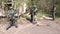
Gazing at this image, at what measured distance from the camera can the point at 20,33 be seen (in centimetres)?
1070

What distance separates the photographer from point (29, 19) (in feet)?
49.9

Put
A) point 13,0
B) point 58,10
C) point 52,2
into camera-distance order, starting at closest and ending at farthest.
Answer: point 13,0
point 58,10
point 52,2

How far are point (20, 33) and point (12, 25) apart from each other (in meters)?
1.51

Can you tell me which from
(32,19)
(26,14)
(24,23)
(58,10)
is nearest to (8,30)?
(24,23)

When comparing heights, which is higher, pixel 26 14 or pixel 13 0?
pixel 13 0

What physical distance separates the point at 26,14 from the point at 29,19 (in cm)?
84

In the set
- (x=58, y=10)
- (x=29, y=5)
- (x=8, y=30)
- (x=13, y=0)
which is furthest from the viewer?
(x=58, y=10)

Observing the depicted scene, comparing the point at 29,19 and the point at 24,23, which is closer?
the point at 24,23

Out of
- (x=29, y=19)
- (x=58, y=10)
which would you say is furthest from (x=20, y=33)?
(x=58, y=10)

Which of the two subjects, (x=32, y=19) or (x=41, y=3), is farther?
(x=41, y=3)

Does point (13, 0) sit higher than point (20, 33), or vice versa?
point (13, 0)

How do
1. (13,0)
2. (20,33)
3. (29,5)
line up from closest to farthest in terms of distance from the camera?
(20,33)
(13,0)
(29,5)

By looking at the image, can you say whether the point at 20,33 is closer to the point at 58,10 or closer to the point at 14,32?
the point at 14,32

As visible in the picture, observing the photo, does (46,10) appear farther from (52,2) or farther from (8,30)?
(8,30)
